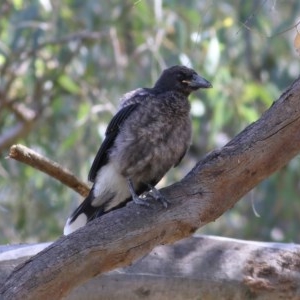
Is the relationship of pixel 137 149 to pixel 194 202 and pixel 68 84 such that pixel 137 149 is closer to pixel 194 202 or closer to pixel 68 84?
pixel 194 202

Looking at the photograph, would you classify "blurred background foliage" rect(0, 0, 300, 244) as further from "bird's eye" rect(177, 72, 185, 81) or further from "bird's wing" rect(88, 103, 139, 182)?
"bird's wing" rect(88, 103, 139, 182)

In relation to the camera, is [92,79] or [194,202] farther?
[92,79]

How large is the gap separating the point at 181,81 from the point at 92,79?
9.42 ft

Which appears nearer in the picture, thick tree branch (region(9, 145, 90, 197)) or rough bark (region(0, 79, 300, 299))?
rough bark (region(0, 79, 300, 299))

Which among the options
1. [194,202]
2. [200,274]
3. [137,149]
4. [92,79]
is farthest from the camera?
[92,79]

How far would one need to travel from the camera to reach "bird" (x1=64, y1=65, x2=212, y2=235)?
359 centimetres

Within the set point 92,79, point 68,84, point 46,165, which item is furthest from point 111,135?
point 92,79

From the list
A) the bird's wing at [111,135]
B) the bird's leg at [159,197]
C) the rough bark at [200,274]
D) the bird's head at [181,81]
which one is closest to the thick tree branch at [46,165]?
the bird's wing at [111,135]

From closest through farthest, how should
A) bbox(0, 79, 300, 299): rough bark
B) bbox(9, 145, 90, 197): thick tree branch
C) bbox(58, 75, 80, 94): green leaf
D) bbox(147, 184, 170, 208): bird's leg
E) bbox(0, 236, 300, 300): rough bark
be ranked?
bbox(0, 79, 300, 299): rough bark < bbox(147, 184, 170, 208): bird's leg < bbox(0, 236, 300, 300): rough bark < bbox(9, 145, 90, 197): thick tree branch < bbox(58, 75, 80, 94): green leaf

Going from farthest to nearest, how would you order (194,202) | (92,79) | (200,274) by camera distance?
1. (92,79)
2. (200,274)
3. (194,202)

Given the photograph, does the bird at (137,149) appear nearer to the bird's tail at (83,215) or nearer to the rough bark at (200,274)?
the bird's tail at (83,215)

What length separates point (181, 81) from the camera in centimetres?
388

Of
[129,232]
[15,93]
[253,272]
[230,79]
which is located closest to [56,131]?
[15,93]

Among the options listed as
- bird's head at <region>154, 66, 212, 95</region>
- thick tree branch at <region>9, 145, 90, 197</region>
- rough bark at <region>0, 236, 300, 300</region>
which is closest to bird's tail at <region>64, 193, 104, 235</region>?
thick tree branch at <region>9, 145, 90, 197</region>
